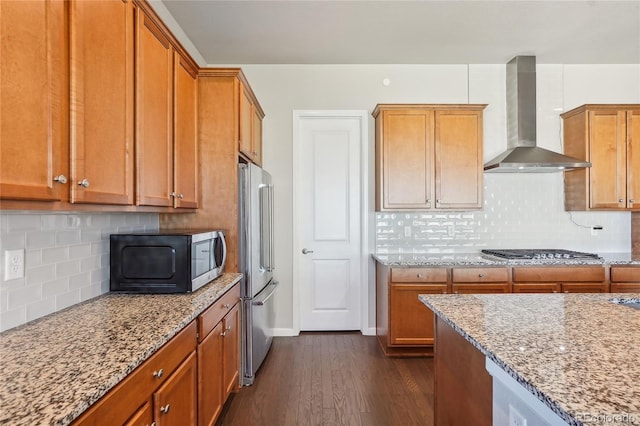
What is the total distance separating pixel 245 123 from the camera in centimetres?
282

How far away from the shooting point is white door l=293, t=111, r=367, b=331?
3.78 metres

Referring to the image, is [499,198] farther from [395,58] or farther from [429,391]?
[429,391]

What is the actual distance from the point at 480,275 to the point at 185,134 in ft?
8.83

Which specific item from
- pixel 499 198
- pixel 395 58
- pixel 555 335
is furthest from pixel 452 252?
pixel 555 335

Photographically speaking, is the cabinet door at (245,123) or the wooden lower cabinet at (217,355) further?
the cabinet door at (245,123)

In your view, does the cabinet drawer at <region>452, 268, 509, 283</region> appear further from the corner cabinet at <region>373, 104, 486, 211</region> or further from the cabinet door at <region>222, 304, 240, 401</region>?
the cabinet door at <region>222, 304, 240, 401</region>

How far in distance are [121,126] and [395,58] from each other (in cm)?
291

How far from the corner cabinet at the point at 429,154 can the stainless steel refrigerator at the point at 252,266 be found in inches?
49.7

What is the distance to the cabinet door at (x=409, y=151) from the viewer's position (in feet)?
11.2

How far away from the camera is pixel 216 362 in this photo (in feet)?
6.61

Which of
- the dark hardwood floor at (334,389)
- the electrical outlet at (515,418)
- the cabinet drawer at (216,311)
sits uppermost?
the cabinet drawer at (216,311)

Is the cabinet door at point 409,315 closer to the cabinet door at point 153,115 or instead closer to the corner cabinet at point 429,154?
the corner cabinet at point 429,154

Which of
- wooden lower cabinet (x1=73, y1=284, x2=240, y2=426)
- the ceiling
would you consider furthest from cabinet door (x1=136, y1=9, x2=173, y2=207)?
the ceiling

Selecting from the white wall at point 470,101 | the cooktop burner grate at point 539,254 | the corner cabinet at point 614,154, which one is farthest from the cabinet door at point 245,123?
the corner cabinet at point 614,154
